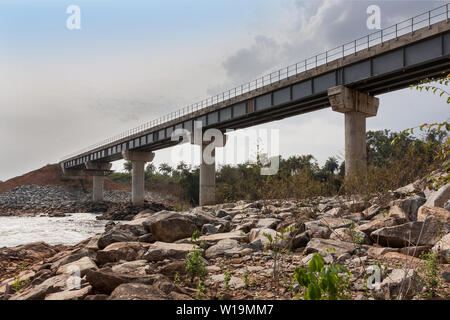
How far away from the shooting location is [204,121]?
97.7 feet

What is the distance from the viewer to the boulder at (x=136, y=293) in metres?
3.63

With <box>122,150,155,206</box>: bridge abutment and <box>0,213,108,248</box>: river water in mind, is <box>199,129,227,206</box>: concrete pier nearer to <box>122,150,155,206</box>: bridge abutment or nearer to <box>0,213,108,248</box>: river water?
<box>0,213,108,248</box>: river water

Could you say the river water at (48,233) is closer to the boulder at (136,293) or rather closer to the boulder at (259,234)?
the boulder at (259,234)

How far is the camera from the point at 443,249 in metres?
4.94

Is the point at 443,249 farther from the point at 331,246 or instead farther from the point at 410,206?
the point at 410,206

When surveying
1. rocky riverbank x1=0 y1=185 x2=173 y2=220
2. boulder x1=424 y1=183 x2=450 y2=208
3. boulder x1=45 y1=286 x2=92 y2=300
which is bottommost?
rocky riverbank x1=0 y1=185 x2=173 y2=220

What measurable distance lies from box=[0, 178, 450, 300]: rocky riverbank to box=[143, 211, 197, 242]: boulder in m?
0.03

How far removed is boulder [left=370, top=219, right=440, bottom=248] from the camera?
5.50 metres

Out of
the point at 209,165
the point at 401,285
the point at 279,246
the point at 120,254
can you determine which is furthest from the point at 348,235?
the point at 209,165

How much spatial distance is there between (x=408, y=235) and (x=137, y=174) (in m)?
41.0

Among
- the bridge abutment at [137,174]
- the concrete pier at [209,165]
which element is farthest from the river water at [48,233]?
the bridge abutment at [137,174]

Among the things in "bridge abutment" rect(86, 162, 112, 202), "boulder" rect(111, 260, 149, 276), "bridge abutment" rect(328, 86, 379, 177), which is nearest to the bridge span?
"bridge abutment" rect(328, 86, 379, 177)
